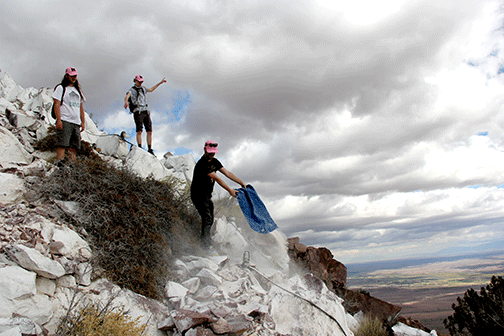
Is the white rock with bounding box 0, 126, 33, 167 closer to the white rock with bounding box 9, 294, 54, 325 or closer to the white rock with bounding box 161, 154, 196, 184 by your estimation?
the white rock with bounding box 9, 294, 54, 325

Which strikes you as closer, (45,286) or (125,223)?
(45,286)

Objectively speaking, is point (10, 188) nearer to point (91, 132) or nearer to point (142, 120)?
point (142, 120)

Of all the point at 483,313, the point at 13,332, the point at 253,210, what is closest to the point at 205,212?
the point at 253,210

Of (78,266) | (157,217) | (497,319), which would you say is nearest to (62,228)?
(78,266)

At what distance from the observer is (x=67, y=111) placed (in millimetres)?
7156

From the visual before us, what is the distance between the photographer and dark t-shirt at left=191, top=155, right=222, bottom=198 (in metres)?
6.80

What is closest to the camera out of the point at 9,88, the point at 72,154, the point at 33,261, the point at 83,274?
the point at 33,261

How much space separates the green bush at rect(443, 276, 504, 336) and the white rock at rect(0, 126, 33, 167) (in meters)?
18.5

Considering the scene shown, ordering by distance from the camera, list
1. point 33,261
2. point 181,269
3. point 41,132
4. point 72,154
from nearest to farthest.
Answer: point 33,261 < point 181,269 < point 72,154 < point 41,132

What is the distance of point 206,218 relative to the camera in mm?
7195

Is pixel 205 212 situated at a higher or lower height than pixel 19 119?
lower

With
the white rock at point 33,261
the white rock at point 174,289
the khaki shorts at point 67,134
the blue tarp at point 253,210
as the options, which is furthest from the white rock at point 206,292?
the khaki shorts at point 67,134

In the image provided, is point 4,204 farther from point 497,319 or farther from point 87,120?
point 497,319

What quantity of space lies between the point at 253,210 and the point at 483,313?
15.1m
